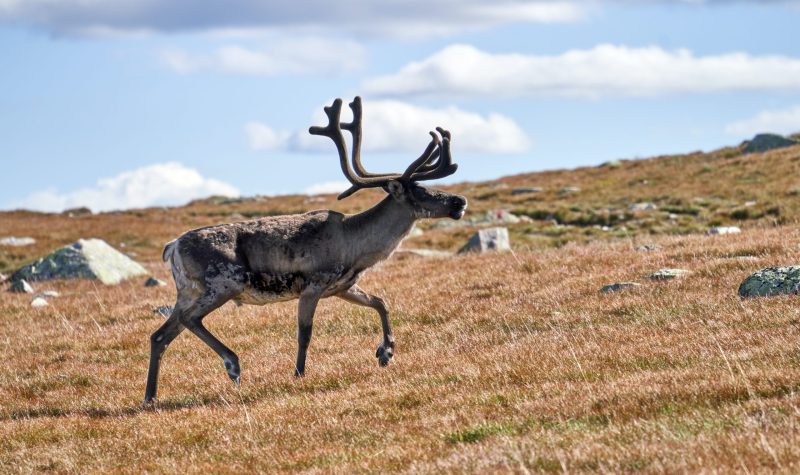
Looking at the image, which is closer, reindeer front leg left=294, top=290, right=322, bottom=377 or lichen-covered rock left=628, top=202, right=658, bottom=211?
reindeer front leg left=294, top=290, right=322, bottom=377

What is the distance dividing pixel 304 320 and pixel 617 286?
5.81 metres

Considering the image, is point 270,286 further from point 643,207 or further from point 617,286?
point 643,207

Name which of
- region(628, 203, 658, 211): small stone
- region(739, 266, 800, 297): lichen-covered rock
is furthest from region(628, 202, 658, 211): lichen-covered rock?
region(739, 266, 800, 297): lichen-covered rock

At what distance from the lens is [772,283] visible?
13.5 meters

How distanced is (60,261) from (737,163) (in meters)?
37.8

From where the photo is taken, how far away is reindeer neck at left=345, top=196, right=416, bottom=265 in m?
12.6

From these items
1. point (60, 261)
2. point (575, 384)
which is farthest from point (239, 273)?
point (60, 261)

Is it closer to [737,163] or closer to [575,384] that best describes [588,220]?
[737,163]

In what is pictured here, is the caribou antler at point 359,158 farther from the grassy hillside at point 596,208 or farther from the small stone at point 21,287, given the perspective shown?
the small stone at point 21,287

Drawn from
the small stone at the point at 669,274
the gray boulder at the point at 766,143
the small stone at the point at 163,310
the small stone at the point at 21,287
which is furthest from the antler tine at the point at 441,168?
the gray boulder at the point at 766,143

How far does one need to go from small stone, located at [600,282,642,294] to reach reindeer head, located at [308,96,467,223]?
3.86 m

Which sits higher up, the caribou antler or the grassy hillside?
the caribou antler

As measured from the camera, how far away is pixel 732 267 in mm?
16062

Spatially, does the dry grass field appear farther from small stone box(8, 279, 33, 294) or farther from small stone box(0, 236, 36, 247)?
small stone box(0, 236, 36, 247)
